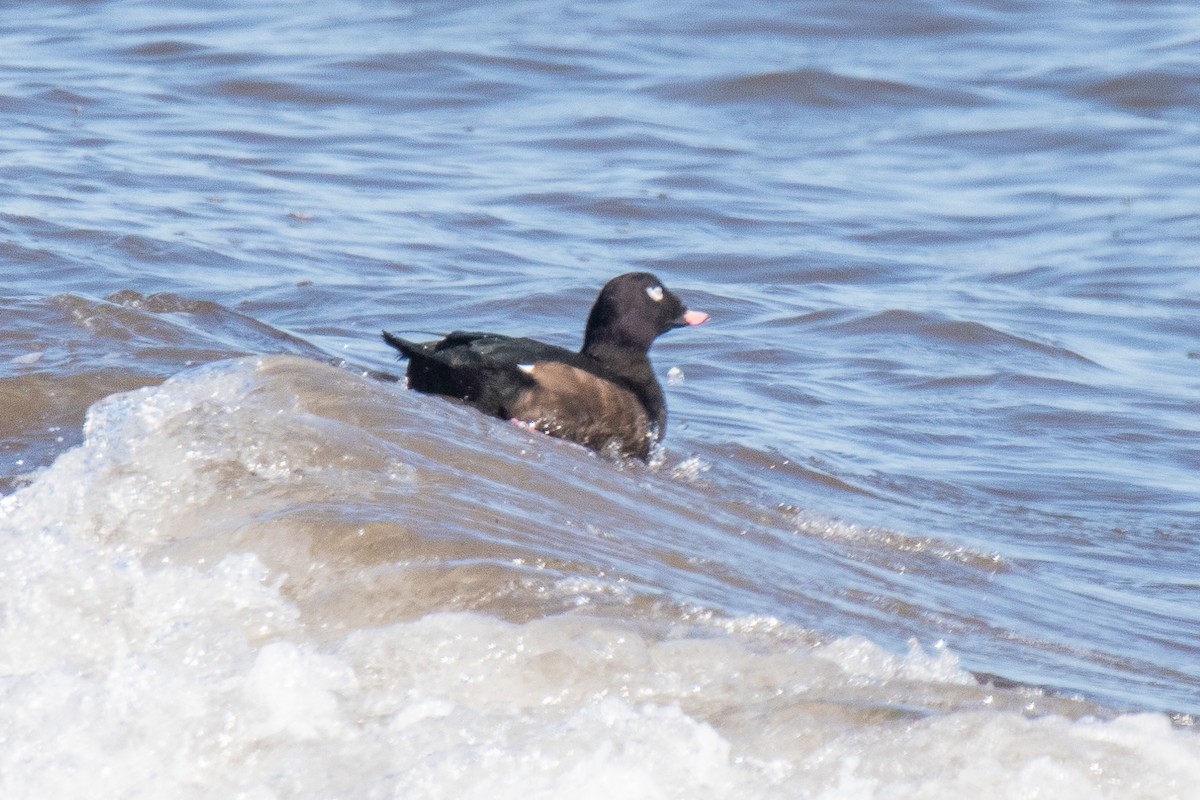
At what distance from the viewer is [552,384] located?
6.00 metres

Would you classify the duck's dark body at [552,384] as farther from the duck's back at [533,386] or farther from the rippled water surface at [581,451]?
the rippled water surface at [581,451]

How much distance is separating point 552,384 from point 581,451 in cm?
27

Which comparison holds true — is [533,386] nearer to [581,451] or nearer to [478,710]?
[581,451]

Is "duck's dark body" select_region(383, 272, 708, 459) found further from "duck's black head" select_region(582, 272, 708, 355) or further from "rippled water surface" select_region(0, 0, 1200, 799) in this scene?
"rippled water surface" select_region(0, 0, 1200, 799)

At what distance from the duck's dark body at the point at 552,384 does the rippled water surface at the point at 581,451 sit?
0.68 ft

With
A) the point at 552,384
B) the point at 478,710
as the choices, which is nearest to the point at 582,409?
the point at 552,384

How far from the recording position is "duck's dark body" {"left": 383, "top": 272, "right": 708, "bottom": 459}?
5930 millimetres

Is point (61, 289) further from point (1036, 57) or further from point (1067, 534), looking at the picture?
point (1036, 57)

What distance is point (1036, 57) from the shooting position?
54.0 ft

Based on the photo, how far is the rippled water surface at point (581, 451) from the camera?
3104 mm

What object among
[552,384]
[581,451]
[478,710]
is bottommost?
[581,451]

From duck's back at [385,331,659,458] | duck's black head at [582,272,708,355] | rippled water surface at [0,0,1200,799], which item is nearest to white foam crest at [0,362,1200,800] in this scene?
rippled water surface at [0,0,1200,799]

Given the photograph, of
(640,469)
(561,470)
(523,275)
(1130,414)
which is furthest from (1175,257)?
(561,470)

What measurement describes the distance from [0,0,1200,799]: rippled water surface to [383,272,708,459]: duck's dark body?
0.21 meters
